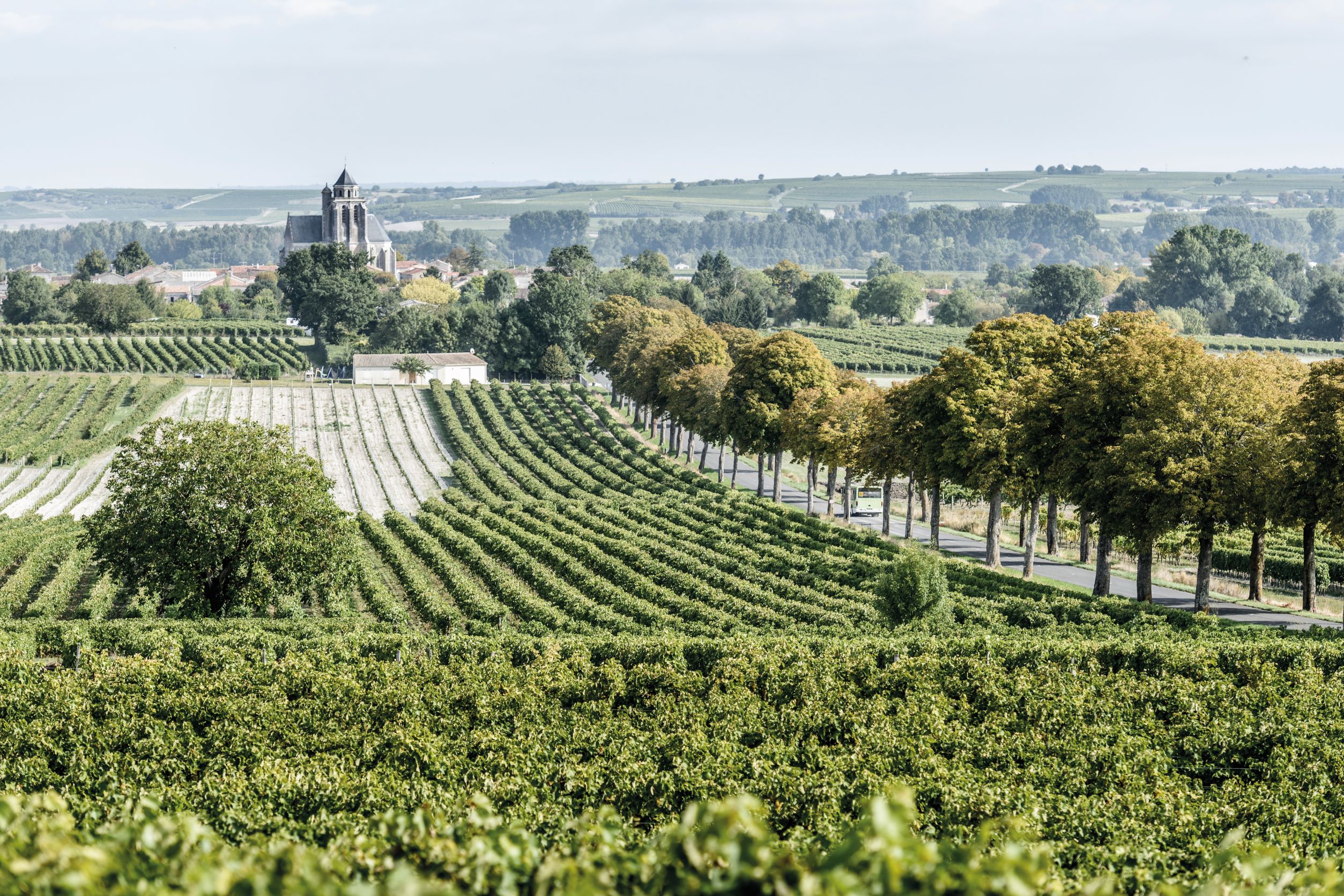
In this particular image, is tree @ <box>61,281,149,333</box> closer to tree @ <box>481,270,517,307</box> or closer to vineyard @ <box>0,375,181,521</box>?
vineyard @ <box>0,375,181,521</box>

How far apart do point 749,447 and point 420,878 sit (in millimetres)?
58412

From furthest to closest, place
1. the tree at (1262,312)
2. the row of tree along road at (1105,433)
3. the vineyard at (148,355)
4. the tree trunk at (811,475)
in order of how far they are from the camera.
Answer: the tree at (1262,312) < the vineyard at (148,355) < the tree trunk at (811,475) < the row of tree along road at (1105,433)

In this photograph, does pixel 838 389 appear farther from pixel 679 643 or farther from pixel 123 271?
pixel 123 271

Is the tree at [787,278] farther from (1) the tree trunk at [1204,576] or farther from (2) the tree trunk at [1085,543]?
(1) the tree trunk at [1204,576]

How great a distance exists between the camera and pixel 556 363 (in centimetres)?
11506

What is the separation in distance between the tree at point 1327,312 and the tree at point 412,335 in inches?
4651

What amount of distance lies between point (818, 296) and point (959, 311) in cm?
2446

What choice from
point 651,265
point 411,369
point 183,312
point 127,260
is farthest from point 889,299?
point 127,260

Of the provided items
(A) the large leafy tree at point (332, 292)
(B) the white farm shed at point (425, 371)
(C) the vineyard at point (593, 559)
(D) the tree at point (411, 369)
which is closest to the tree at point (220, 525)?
(C) the vineyard at point (593, 559)

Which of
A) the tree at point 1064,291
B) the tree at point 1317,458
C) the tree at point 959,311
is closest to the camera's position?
the tree at point 1317,458

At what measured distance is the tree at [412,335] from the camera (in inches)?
5005

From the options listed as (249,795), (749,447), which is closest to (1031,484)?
(749,447)

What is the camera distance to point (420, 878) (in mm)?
8930

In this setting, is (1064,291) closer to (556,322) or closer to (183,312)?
(556,322)
